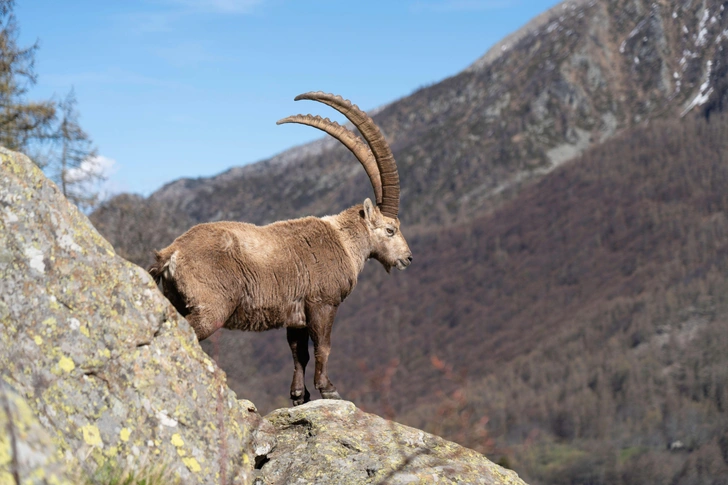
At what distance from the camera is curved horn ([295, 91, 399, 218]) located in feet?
41.7

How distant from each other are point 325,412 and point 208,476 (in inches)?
105

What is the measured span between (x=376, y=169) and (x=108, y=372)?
6922mm

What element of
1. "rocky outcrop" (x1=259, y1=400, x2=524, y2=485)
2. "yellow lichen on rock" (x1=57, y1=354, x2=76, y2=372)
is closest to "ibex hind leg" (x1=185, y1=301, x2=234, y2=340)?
"rocky outcrop" (x1=259, y1=400, x2=524, y2=485)

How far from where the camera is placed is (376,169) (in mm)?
13445

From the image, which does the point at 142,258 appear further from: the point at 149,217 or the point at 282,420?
the point at 282,420

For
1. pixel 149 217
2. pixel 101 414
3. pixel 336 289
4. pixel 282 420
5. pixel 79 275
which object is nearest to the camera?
pixel 101 414

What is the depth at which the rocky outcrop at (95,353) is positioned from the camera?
6918 mm

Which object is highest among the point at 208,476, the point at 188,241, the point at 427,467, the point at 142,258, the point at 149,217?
the point at 149,217

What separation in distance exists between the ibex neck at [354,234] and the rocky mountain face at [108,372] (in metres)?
4.26

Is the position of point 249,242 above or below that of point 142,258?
below

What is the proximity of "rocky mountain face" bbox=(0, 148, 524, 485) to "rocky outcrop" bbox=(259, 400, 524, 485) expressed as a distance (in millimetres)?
26

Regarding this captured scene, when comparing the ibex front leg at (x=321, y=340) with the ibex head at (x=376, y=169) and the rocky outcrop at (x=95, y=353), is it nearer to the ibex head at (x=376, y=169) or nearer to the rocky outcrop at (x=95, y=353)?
the ibex head at (x=376, y=169)

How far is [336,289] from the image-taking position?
11969 millimetres

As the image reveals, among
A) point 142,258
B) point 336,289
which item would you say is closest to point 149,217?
point 142,258
